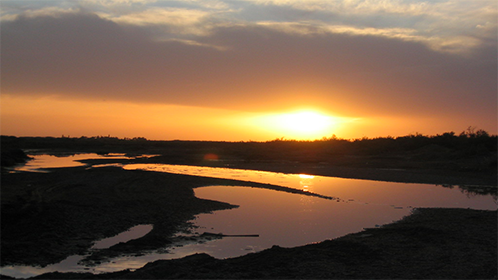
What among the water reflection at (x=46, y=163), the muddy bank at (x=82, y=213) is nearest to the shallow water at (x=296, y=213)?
the muddy bank at (x=82, y=213)

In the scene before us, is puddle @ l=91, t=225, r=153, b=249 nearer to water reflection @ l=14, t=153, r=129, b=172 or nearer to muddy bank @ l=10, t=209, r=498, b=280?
muddy bank @ l=10, t=209, r=498, b=280

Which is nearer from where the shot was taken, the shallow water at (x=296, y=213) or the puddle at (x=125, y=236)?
the shallow water at (x=296, y=213)

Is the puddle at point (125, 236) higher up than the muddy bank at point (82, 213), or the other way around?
the muddy bank at point (82, 213)

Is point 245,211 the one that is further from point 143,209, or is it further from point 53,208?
point 53,208

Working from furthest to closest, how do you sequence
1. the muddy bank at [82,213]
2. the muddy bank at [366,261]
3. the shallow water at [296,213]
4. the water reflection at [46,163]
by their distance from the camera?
1. the water reflection at [46,163]
2. the shallow water at [296,213]
3. the muddy bank at [82,213]
4. the muddy bank at [366,261]

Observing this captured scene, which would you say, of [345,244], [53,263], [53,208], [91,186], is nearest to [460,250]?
[345,244]

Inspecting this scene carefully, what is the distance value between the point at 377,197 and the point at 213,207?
8515 mm

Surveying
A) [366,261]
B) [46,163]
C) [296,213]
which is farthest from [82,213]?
[46,163]

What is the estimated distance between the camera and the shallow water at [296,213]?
31.7 ft

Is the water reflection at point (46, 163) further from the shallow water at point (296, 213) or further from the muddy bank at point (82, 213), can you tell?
the shallow water at point (296, 213)

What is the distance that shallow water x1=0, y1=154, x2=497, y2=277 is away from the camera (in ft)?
31.7

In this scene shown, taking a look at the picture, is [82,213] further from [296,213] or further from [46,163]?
[46,163]

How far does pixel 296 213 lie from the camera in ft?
50.0

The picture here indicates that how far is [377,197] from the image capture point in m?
19.6
